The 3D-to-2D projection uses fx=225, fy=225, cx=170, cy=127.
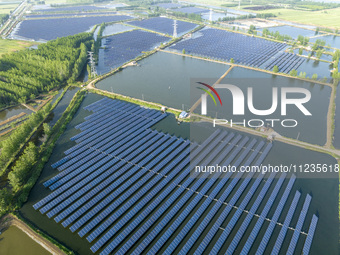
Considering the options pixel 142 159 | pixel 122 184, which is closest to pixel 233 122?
pixel 142 159

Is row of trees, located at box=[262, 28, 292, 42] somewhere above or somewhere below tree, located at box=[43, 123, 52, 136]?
above

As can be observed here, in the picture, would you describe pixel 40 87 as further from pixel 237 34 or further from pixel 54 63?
pixel 237 34

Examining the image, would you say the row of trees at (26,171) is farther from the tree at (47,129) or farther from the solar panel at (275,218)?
the solar panel at (275,218)

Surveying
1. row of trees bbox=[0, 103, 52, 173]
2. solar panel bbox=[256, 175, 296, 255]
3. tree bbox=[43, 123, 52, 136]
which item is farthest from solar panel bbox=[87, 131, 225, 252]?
tree bbox=[43, 123, 52, 136]

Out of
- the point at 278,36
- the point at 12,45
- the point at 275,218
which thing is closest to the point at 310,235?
the point at 275,218

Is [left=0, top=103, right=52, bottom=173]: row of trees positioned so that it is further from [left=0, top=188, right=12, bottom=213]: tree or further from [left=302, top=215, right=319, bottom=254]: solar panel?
[left=302, top=215, right=319, bottom=254]: solar panel

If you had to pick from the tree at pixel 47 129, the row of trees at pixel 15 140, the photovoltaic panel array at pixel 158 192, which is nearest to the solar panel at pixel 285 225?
→ the photovoltaic panel array at pixel 158 192
